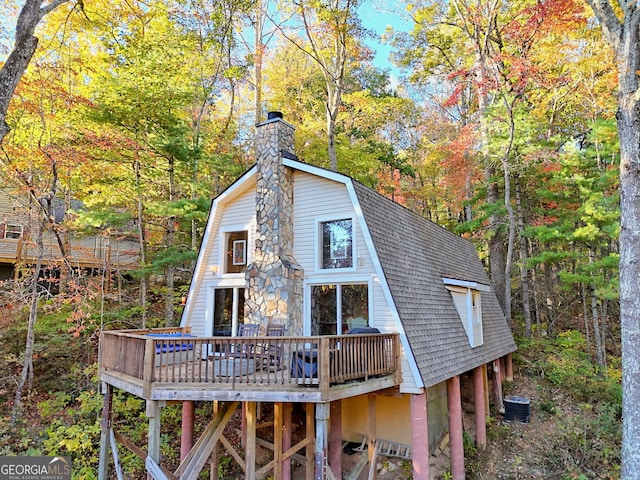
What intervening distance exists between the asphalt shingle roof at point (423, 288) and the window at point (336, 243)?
26.0 inches

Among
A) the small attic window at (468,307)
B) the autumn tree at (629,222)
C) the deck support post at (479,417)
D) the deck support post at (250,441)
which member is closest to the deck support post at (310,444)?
the deck support post at (250,441)

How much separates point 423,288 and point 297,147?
12.2 metres

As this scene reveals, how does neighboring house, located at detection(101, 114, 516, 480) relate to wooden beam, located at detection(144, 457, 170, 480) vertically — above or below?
above

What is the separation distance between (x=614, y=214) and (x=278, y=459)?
11.4 meters

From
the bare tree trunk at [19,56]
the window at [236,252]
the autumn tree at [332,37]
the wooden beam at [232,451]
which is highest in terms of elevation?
the autumn tree at [332,37]

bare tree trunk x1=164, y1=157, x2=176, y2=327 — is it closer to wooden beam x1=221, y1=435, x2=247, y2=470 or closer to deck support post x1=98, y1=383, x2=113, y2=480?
deck support post x1=98, y1=383, x2=113, y2=480

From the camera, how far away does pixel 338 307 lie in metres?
8.61

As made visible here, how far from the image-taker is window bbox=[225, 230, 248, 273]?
10.0 metres

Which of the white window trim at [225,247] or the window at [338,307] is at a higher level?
the white window trim at [225,247]

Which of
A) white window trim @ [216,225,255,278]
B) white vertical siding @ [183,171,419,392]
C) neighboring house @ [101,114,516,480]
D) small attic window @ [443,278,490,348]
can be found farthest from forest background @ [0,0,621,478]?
small attic window @ [443,278,490,348]

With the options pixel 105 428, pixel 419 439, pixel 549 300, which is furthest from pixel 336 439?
pixel 549 300

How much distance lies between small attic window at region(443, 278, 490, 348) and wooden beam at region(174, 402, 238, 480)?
6.33m

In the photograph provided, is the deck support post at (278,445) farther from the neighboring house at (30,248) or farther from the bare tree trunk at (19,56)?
the neighboring house at (30,248)

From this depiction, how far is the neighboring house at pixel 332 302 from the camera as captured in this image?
21.1 ft
